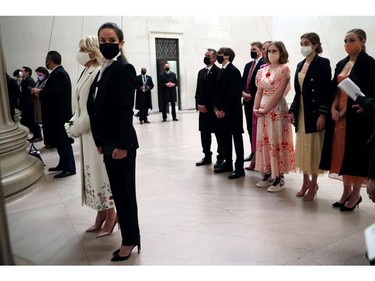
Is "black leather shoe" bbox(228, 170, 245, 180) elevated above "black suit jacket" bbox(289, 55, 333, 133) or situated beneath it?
situated beneath

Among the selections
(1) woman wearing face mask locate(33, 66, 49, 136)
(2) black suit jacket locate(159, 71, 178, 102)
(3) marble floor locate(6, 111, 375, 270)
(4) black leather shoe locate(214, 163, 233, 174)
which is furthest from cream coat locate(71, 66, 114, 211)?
(2) black suit jacket locate(159, 71, 178, 102)

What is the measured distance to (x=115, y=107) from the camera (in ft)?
8.14

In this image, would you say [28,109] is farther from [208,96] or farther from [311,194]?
[311,194]

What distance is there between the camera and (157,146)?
7.18 metres

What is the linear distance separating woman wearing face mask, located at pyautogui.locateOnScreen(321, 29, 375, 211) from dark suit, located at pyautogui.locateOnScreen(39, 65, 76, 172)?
3.39 metres

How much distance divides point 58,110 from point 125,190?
288 cm

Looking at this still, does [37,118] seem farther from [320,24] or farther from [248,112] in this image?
[320,24]

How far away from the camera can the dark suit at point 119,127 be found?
2.42 meters

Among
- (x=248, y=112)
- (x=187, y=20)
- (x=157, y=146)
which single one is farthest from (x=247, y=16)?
(x=248, y=112)

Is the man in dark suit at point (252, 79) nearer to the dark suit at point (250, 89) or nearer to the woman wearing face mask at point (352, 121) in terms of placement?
the dark suit at point (250, 89)

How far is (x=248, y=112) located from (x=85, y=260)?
3.26 m

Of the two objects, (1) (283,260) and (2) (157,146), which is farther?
→ (2) (157,146)

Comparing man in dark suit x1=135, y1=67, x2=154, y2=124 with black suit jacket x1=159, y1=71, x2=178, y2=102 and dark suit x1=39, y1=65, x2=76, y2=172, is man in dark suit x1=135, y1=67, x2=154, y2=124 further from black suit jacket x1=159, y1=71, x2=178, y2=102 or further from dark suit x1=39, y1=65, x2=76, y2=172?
dark suit x1=39, y1=65, x2=76, y2=172

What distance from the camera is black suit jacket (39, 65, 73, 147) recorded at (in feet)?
15.9
